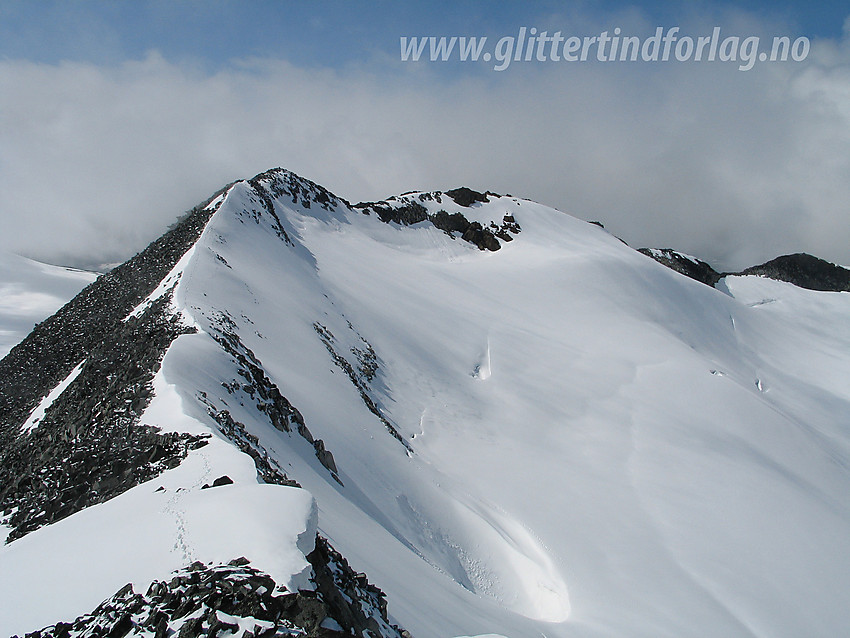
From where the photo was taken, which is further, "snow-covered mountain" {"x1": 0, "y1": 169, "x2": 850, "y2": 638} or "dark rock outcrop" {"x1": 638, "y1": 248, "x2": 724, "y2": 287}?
"dark rock outcrop" {"x1": 638, "y1": 248, "x2": 724, "y2": 287}

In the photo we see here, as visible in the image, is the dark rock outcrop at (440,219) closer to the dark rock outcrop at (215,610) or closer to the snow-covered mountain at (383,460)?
the snow-covered mountain at (383,460)

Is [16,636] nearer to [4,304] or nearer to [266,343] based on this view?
[266,343]

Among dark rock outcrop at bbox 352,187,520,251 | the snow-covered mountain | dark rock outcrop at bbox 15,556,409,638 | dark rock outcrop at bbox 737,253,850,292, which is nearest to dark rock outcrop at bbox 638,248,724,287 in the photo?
dark rock outcrop at bbox 737,253,850,292

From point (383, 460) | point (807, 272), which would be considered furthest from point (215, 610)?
point (807, 272)

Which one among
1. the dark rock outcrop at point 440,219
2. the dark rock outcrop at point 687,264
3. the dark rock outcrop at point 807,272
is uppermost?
the dark rock outcrop at point 807,272

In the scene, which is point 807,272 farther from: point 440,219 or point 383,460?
point 383,460

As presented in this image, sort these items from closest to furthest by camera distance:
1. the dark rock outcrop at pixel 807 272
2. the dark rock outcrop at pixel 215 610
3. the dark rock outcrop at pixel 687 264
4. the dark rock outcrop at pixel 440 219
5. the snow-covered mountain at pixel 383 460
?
the dark rock outcrop at pixel 215 610 → the snow-covered mountain at pixel 383 460 → the dark rock outcrop at pixel 440 219 → the dark rock outcrop at pixel 687 264 → the dark rock outcrop at pixel 807 272

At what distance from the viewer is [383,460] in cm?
1636

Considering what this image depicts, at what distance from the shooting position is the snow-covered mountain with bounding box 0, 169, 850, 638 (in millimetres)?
6012

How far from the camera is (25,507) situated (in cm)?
903

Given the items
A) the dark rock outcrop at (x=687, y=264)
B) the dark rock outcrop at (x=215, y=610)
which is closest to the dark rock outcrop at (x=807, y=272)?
the dark rock outcrop at (x=687, y=264)

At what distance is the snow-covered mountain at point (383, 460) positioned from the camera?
19.7 ft

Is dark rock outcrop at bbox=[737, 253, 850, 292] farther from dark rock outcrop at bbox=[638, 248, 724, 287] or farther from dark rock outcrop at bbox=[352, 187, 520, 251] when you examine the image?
dark rock outcrop at bbox=[352, 187, 520, 251]

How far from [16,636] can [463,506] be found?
12939mm
